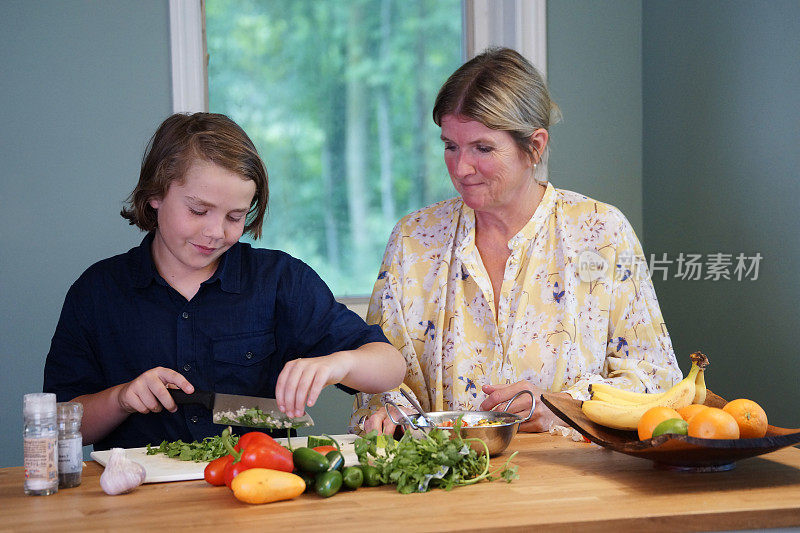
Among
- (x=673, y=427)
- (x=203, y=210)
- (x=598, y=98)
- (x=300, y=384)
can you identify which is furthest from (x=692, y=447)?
(x=598, y=98)

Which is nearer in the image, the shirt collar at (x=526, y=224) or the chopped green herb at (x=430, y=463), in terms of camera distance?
the chopped green herb at (x=430, y=463)

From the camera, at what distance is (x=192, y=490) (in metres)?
1.42

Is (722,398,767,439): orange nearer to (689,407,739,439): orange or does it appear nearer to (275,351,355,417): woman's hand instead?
(689,407,739,439): orange

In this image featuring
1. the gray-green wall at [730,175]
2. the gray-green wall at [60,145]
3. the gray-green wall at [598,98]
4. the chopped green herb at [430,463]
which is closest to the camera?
the chopped green herb at [430,463]

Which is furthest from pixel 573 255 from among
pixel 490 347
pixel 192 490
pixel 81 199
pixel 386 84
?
pixel 81 199

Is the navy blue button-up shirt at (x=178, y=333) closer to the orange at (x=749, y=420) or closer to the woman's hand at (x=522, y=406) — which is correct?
the woman's hand at (x=522, y=406)

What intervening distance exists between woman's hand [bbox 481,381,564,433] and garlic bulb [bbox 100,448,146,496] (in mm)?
803

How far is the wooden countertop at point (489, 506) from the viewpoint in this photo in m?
1.22

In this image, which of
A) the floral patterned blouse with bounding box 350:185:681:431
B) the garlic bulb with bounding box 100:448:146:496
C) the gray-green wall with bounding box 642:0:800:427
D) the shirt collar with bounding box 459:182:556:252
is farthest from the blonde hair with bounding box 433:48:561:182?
the garlic bulb with bounding box 100:448:146:496

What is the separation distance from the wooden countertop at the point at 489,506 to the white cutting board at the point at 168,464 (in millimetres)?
23

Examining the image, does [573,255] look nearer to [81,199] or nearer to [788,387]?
[788,387]

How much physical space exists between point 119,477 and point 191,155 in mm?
711

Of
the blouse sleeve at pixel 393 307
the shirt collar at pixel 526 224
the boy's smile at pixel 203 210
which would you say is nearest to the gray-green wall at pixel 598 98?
the shirt collar at pixel 526 224

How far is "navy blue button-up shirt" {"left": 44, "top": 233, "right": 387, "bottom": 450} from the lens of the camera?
1.90 meters
